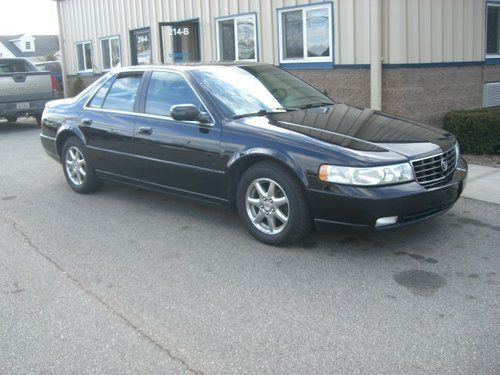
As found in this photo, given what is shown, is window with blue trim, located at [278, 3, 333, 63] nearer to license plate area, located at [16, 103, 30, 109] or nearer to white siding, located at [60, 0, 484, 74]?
white siding, located at [60, 0, 484, 74]

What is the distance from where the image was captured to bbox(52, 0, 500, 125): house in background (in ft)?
32.9

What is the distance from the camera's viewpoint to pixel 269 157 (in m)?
5.01

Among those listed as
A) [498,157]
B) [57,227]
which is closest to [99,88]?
[57,227]

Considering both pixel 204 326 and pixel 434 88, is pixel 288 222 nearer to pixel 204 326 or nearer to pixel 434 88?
pixel 204 326

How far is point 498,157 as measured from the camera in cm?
898

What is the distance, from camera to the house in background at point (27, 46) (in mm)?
69606

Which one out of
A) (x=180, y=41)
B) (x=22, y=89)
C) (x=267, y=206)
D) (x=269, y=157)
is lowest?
(x=267, y=206)

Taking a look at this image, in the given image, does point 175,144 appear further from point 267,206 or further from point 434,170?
point 434,170

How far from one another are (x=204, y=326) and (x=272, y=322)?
43cm

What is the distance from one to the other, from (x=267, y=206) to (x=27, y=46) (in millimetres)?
72384

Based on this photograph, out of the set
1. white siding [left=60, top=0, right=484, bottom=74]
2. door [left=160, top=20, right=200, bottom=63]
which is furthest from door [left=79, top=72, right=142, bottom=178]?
door [left=160, top=20, right=200, bottom=63]

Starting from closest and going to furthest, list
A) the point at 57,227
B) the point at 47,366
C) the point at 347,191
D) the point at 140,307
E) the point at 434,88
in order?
1. the point at 47,366
2. the point at 140,307
3. the point at 347,191
4. the point at 57,227
5. the point at 434,88

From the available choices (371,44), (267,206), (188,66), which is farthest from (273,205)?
(371,44)

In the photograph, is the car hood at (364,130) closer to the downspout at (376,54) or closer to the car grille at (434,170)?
the car grille at (434,170)
